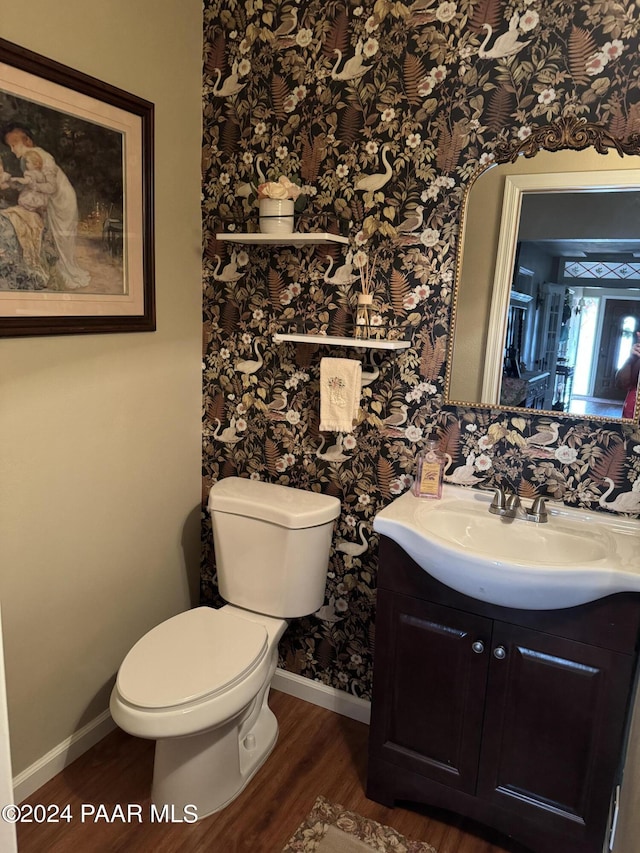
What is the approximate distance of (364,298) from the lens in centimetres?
199

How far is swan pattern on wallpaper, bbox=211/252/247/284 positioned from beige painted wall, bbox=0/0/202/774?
8cm

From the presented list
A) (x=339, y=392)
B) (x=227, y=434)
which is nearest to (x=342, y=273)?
(x=339, y=392)

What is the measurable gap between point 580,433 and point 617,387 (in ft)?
0.55

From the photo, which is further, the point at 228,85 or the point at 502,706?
the point at 228,85

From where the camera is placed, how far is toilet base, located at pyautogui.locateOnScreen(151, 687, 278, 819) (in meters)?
1.79

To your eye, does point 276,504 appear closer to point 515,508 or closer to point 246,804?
point 515,508

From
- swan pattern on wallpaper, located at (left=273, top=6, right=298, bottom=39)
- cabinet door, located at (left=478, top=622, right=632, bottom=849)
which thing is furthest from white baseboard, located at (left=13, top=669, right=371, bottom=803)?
swan pattern on wallpaper, located at (left=273, top=6, right=298, bottom=39)

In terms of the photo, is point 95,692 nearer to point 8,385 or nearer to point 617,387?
point 8,385

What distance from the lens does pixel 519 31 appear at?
5.64 ft

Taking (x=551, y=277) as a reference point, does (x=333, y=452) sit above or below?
below

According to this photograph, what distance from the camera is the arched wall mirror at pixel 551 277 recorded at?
1.70 meters

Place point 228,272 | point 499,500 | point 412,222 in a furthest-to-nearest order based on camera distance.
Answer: point 228,272 → point 412,222 → point 499,500

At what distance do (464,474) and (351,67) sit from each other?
1381mm

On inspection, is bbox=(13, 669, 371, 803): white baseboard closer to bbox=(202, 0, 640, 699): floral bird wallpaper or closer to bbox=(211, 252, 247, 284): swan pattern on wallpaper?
bbox=(202, 0, 640, 699): floral bird wallpaper
